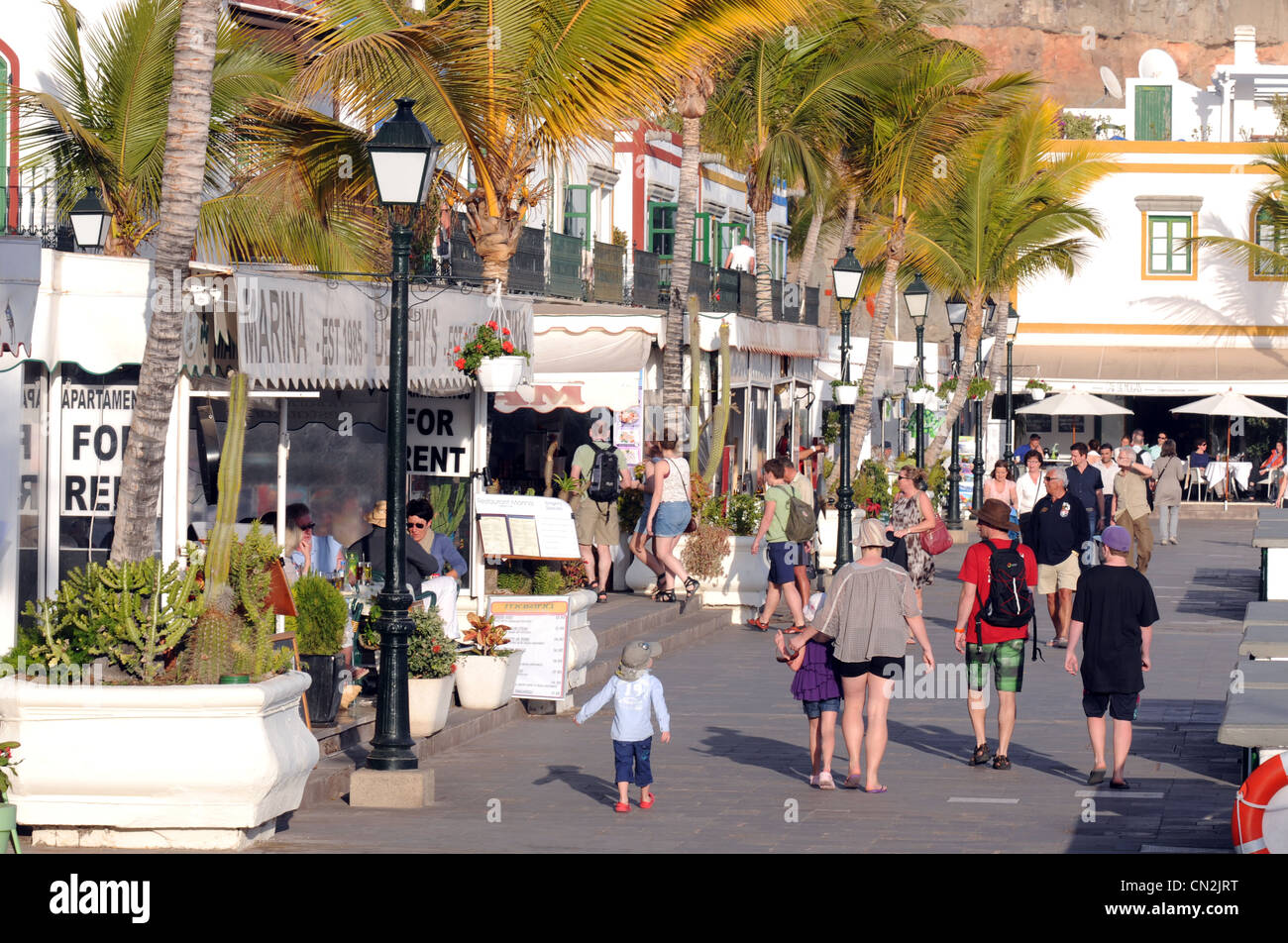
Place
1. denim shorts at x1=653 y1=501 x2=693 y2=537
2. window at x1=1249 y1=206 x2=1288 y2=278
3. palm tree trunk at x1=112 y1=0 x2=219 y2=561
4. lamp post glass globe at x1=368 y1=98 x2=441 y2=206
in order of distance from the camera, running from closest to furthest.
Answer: palm tree trunk at x1=112 y1=0 x2=219 y2=561 → lamp post glass globe at x1=368 y1=98 x2=441 y2=206 → denim shorts at x1=653 y1=501 x2=693 y2=537 → window at x1=1249 y1=206 x2=1288 y2=278

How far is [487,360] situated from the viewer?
1700 cm

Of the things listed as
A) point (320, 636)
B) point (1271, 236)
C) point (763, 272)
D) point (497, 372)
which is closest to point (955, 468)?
point (763, 272)

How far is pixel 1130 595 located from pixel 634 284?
18.4m

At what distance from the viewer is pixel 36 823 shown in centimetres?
915

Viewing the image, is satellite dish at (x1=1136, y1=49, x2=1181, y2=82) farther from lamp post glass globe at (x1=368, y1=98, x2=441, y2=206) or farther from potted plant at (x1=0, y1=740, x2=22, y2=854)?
potted plant at (x1=0, y1=740, x2=22, y2=854)

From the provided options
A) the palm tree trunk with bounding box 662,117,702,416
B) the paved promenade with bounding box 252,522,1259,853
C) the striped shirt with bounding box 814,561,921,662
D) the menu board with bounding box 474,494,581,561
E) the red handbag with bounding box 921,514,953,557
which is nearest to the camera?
the paved promenade with bounding box 252,522,1259,853

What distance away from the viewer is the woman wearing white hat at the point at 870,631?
1111 centimetres

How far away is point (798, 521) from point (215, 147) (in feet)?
24.1

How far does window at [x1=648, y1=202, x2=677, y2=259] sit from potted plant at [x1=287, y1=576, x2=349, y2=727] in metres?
25.0

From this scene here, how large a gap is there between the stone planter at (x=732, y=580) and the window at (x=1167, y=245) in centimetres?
3230

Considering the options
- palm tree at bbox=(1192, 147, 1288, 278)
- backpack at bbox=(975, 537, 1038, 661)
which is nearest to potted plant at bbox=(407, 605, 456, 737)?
backpack at bbox=(975, 537, 1038, 661)

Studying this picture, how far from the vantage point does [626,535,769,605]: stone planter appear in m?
21.8

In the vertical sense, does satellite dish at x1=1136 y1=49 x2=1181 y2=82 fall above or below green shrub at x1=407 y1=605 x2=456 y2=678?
above

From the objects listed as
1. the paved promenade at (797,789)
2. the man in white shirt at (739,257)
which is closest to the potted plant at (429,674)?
the paved promenade at (797,789)
